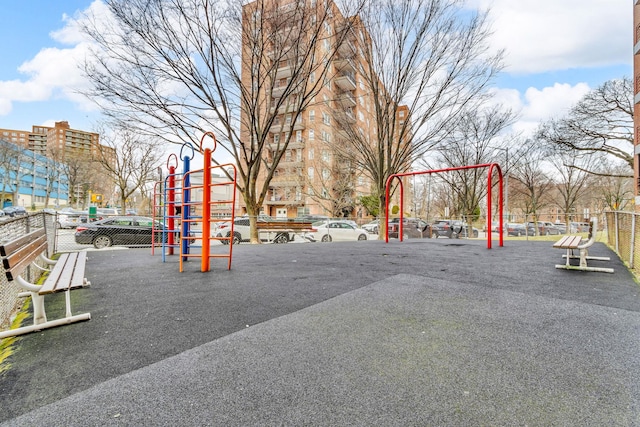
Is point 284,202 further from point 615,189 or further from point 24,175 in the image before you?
point 24,175

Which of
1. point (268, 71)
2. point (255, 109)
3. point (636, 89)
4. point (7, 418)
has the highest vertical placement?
point (636, 89)

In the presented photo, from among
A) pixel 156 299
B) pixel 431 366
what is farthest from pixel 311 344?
pixel 156 299

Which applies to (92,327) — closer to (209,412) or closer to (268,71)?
(209,412)

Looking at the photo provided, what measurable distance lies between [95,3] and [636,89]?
25331 mm

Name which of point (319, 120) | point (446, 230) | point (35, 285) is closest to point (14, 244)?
point (35, 285)

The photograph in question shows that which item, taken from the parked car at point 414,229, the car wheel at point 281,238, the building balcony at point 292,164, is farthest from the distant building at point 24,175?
the parked car at point 414,229

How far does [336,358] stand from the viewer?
8.21 ft

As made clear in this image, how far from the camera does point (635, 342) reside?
2754mm

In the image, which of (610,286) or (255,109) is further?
(255,109)

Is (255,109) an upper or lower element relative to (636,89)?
lower

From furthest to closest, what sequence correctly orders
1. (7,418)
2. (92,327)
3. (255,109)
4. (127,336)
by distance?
(255,109) < (92,327) < (127,336) < (7,418)

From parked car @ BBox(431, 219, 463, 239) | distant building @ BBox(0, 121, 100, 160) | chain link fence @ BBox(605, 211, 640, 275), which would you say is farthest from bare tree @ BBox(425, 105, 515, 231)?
distant building @ BBox(0, 121, 100, 160)

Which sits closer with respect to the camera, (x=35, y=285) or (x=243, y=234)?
(x=35, y=285)

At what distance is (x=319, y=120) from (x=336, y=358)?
3864 centimetres
